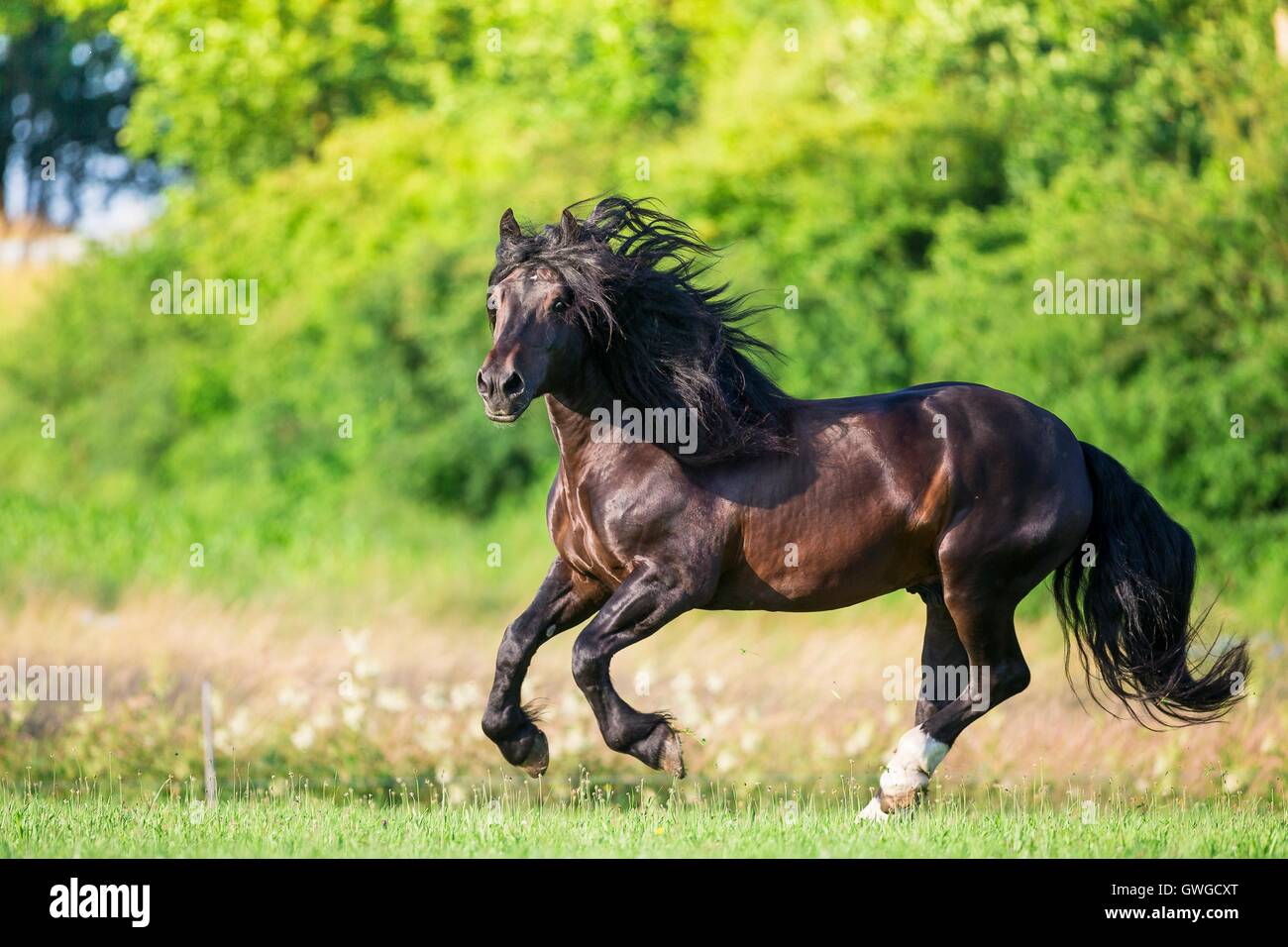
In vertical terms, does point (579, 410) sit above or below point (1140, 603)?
above

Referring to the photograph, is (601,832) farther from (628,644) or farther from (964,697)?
(964,697)

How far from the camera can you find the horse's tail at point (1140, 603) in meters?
6.57

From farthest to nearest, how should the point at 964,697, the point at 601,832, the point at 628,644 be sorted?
the point at 964,697 → the point at 601,832 → the point at 628,644

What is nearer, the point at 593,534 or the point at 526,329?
the point at 526,329

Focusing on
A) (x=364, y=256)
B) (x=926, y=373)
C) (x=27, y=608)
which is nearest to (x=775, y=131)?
(x=926, y=373)

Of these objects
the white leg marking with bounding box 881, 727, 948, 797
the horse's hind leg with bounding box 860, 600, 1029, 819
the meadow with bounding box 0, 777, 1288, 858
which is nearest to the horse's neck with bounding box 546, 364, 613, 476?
the meadow with bounding box 0, 777, 1288, 858

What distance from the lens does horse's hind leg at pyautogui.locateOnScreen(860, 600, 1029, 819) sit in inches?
244

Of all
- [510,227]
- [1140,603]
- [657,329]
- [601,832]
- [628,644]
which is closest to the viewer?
[628,644]

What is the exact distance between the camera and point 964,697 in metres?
6.36

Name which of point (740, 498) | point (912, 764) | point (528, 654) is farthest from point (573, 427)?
point (912, 764)

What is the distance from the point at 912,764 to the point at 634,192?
14197 millimetres

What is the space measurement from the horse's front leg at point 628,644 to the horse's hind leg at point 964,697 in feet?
3.24

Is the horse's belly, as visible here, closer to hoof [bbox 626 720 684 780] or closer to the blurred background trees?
hoof [bbox 626 720 684 780]

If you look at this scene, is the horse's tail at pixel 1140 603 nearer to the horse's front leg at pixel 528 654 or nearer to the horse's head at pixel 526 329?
the horse's front leg at pixel 528 654
